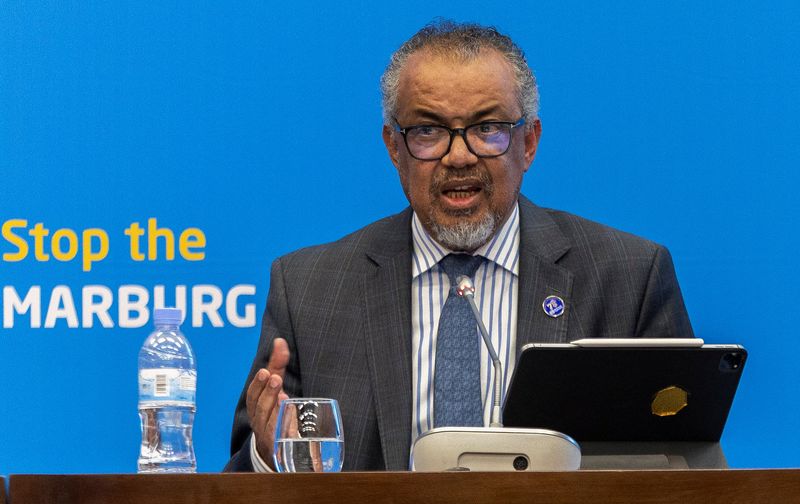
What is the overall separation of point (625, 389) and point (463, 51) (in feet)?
3.58

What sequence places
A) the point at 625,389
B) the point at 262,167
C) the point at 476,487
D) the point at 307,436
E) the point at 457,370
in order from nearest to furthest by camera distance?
the point at 476,487, the point at 307,436, the point at 625,389, the point at 457,370, the point at 262,167

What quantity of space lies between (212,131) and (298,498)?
1.86 m

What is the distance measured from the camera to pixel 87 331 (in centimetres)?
305

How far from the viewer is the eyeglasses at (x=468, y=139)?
263 centimetres

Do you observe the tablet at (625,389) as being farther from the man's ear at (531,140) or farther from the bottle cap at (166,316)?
the man's ear at (531,140)

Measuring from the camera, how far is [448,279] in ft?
8.89

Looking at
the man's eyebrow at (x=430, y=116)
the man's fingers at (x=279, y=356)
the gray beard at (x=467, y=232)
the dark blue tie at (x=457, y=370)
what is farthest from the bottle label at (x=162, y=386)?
the man's eyebrow at (x=430, y=116)

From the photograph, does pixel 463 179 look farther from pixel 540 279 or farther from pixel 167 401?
pixel 167 401

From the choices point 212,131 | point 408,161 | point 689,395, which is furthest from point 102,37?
point 689,395

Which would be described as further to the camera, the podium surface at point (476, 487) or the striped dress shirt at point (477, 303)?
the striped dress shirt at point (477, 303)

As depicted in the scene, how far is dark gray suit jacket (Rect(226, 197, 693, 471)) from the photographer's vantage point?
252 centimetres

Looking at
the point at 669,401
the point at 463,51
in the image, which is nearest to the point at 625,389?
the point at 669,401

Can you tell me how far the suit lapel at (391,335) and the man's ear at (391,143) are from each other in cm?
15

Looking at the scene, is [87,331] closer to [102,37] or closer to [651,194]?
[102,37]
